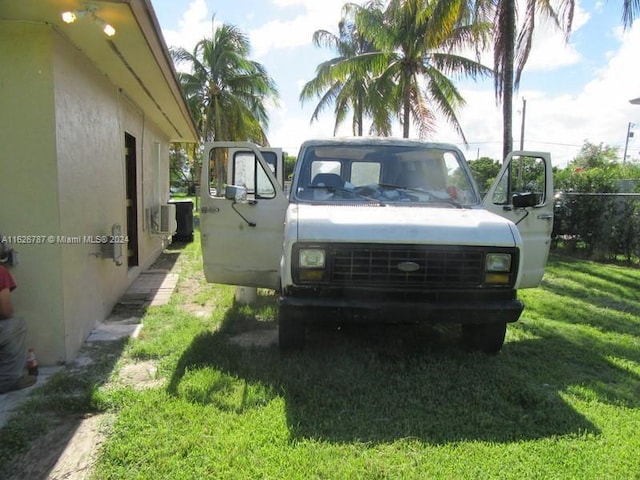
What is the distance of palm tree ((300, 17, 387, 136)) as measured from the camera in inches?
770

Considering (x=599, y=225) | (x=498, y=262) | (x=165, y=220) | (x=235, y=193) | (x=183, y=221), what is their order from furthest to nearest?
(x=183, y=221) → (x=599, y=225) → (x=165, y=220) → (x=235, y=193) → (x=498, y=262)

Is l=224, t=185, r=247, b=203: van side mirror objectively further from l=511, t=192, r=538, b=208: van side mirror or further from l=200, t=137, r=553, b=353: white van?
l=511, t=192, r=538, b=208: van side mirror

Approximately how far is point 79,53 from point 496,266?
14.4 ft

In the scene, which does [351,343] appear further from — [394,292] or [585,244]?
[585,244]

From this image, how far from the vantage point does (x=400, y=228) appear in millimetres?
3734

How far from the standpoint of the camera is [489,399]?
3.58 meters

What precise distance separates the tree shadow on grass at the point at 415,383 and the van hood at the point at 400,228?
114cm

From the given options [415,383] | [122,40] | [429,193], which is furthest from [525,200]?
[122,40]

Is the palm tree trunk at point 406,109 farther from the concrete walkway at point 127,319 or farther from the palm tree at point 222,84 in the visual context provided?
the concrete walkway at point 127,319

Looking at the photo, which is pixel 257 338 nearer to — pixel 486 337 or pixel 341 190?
pixel 341 190

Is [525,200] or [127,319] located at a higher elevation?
[525,200]

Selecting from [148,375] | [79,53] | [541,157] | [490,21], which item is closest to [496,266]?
[541,157]

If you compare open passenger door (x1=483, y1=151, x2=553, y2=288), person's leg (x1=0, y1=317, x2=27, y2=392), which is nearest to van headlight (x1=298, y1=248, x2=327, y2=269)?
open passenger door (x1=483, y1=151, x2=553, y2=288)

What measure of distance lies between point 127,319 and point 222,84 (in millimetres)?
19092
